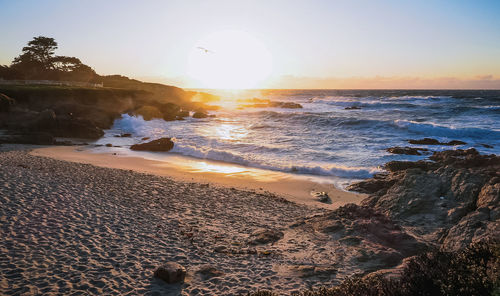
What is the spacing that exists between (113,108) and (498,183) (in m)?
41.3

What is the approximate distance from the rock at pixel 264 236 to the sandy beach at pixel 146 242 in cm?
6

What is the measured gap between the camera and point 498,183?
8508mm

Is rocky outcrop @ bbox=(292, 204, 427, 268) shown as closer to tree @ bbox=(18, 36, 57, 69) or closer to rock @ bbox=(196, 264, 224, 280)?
rock @ bbox=(196, 264, 224, 280)

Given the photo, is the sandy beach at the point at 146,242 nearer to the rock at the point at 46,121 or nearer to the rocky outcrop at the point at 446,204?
the rocky outcrop at the point at 446,204

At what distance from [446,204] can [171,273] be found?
7607 mm

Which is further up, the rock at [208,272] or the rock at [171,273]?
the rock at [171,273]

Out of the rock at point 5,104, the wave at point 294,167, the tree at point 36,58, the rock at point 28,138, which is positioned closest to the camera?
the wave at point 294,167

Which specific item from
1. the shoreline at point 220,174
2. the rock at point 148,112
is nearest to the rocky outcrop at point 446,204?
the shoreline at point 220,174

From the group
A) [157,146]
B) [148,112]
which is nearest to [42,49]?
[148,112]

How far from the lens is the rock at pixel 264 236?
7.89 m

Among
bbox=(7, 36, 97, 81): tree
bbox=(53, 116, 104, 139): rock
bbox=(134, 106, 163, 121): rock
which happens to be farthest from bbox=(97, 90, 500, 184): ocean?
bbox=(7, 36, 97, 81): tree

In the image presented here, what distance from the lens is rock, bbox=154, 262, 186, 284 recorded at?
19.1ft

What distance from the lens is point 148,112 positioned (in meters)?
41.0

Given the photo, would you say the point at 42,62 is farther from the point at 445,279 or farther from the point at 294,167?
the point at 445,279
